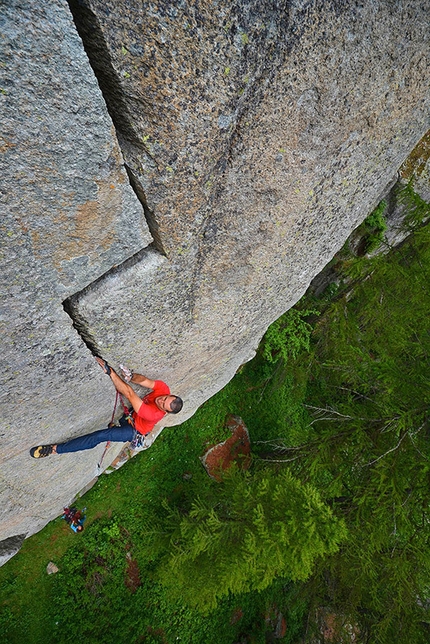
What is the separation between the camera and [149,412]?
4145 millimetres

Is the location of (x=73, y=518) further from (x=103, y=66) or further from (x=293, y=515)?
(x=103, y=66)

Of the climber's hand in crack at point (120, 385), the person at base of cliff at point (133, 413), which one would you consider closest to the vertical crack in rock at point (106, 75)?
the climber's hand in crack at point (120, 385)

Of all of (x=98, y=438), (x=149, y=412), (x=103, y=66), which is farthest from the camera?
(x=98, y=438)

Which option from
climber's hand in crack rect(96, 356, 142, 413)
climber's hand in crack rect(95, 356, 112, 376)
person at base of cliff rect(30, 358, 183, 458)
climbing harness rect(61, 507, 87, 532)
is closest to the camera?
climber's hand in crack rect(95, 356, 112, 376)

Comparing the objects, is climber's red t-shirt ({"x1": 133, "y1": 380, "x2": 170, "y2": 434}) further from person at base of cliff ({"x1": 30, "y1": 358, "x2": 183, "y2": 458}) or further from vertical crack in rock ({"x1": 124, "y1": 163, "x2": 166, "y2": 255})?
vertical crack in rock ({"x1": 124, "y1": 163, "x2": 166, "y2": 255})

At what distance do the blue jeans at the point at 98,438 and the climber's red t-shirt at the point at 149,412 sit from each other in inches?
6.6

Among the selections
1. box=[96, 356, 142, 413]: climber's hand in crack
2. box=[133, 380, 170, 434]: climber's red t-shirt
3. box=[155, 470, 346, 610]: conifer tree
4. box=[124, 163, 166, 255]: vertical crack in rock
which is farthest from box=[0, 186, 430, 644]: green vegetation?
box=[124, 163, 166, 255]: vertical crack in rock

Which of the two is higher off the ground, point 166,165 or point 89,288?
point 166,165

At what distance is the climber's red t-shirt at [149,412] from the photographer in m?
4.14

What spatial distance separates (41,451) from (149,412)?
1219 mm

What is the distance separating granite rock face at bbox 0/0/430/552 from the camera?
2088 mm

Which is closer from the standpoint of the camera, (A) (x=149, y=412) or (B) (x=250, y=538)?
(A) (x=149, y=412)

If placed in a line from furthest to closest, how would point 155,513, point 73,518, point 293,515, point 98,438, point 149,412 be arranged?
point 155,513, point 73,518, point 293,515, point 98,438, point 149,412

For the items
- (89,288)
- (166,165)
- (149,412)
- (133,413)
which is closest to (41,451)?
(133,413)
